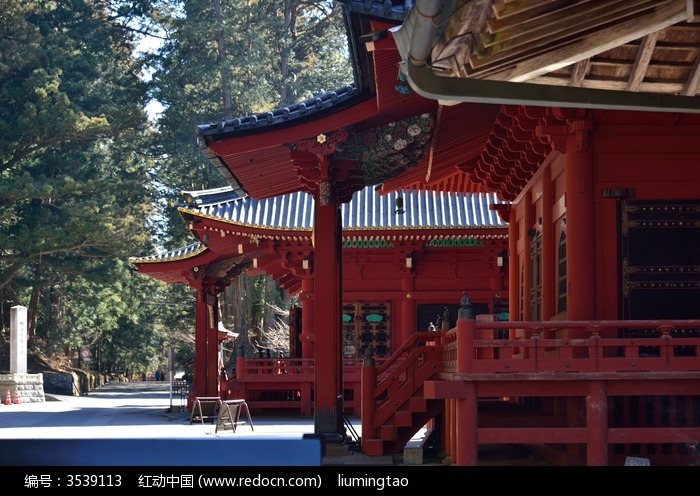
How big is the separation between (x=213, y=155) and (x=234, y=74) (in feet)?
138

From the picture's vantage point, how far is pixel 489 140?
18.3 meters

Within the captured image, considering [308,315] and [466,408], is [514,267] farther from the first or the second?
[308,315]

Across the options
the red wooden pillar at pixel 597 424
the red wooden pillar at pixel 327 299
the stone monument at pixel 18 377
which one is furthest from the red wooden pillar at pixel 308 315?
the red wooden pillar at pixel 597 424

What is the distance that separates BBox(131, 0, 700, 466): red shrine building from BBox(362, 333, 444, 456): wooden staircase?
27 millimetres

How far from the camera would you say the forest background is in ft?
159

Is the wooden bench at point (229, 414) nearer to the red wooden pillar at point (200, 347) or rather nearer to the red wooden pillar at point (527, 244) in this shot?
the red wooden pillar at point (527, 244)

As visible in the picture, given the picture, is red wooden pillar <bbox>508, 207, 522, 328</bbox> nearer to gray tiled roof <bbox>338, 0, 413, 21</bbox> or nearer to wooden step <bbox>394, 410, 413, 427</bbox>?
wooden step <bbox>394, 410, 413, 427</bbox>

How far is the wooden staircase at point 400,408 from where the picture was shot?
15578 mm

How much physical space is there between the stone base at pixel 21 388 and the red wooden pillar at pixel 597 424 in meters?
31.9

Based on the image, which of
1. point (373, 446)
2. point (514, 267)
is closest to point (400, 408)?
Answer: point (373, 446)

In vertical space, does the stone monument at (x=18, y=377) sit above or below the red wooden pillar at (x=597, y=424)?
below

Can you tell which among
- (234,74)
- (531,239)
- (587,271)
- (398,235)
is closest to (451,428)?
(587,271)

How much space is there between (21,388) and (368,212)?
17529mm

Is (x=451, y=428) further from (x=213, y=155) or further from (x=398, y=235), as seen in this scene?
(x=398, y=235)
